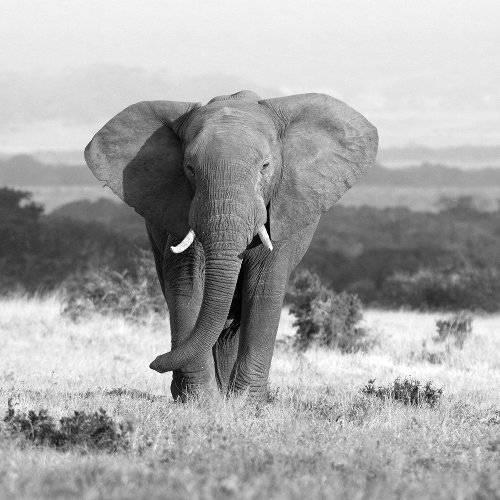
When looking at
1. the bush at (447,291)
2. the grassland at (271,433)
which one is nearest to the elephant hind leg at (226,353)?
the grassland at (271,433)

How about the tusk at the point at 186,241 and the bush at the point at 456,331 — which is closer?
the tusk at the point at 186,241

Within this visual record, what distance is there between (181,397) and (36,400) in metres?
1.20

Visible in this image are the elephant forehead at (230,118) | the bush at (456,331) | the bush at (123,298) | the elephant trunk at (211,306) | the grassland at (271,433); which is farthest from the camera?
the bush at (123,298)

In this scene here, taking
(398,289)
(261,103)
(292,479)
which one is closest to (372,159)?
(261,103)

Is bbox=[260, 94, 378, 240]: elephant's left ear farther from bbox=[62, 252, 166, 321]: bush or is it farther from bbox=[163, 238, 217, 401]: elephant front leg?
bbox=[62, 252, 166, 321]: bush

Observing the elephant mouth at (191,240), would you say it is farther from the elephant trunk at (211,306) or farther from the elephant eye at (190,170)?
the elephant eye at (190,170)

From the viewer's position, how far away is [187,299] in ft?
33.3

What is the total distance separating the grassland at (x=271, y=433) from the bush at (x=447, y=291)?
48.3 ft

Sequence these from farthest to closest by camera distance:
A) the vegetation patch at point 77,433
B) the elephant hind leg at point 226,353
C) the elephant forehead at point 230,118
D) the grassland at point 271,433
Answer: the elephant hind leg at point 226,353
the elephant forehead at point 230,118
the vegetation patch at point 77,433
the grassland at point 271,433

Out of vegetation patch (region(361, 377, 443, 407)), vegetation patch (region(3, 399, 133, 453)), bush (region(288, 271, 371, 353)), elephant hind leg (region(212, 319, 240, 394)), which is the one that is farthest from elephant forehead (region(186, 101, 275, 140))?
bush (region(288, 271, 371, 353))

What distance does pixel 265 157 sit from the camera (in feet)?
31.5

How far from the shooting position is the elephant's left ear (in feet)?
33.3

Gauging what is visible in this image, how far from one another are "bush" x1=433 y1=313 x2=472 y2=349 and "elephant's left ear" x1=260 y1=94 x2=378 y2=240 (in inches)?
279

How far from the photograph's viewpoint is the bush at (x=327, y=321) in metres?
17.1
